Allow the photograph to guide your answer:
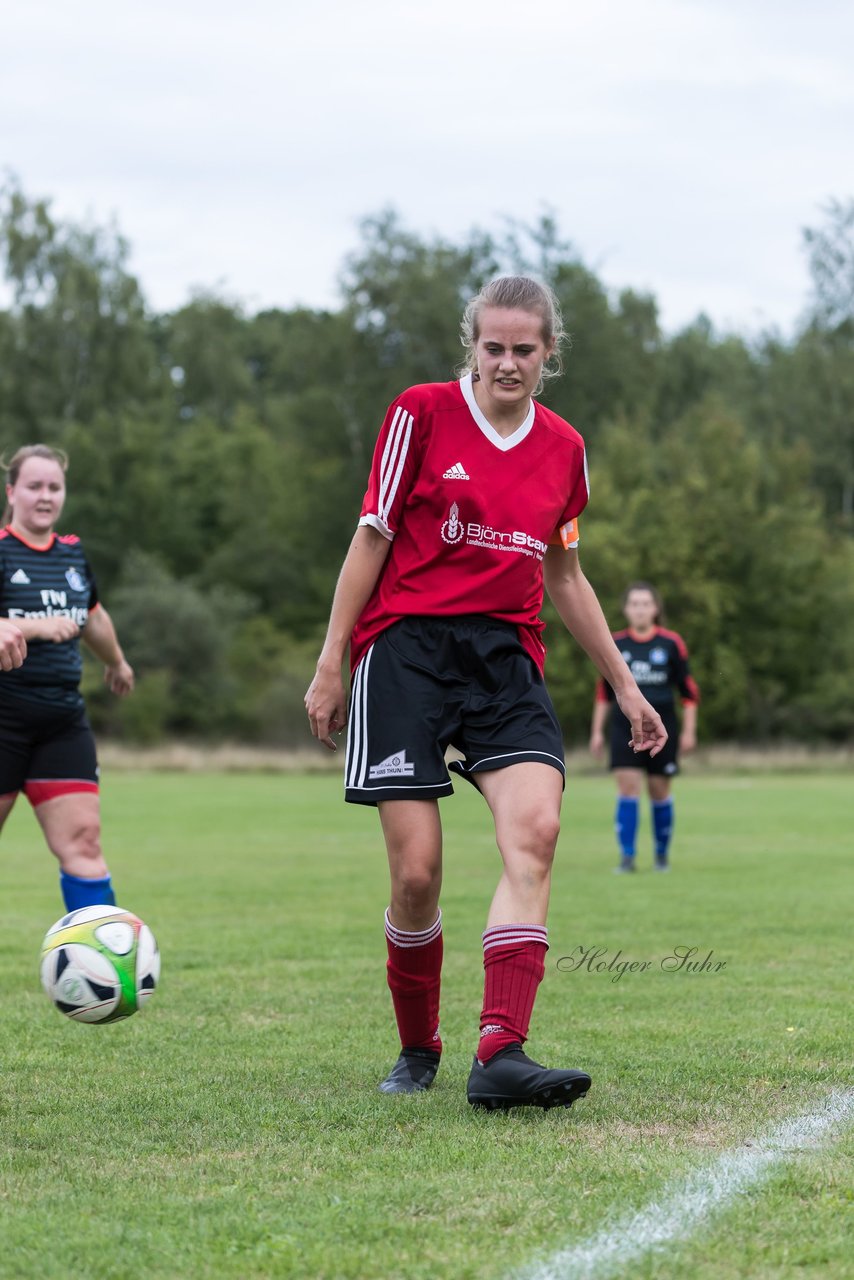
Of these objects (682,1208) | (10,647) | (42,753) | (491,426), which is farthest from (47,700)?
(682,1208)

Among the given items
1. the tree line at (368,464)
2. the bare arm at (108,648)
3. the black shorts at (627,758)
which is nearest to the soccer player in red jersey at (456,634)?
the bare arm at (108,648)

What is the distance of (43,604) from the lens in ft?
19.6

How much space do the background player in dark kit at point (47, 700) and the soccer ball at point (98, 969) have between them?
157 centimetres

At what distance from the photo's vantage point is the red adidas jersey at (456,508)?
436cm

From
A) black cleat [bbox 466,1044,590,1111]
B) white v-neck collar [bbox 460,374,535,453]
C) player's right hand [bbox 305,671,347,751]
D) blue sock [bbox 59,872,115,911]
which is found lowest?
blue sock [bbox 59,872,115,911]

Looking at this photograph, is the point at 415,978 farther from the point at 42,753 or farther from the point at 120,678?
the point at 120,678

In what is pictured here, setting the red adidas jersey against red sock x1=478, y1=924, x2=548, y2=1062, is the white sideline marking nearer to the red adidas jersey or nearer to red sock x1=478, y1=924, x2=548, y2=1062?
red sock x1=478, y1=924, x2=548, y2=1062

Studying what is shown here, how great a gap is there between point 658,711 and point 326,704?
8064mm

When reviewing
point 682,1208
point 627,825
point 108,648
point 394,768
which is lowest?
point 627,825

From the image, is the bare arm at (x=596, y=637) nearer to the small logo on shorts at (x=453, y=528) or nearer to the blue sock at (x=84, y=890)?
the small logo on shorts at (x=453, y=528)

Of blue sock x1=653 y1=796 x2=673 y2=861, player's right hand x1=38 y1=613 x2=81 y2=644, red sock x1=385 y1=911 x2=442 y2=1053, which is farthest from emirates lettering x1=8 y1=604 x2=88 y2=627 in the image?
blue sock x1=653 y1=796 x2=673 y2=861

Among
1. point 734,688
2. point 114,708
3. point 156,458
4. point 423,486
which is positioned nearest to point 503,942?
point 423,486

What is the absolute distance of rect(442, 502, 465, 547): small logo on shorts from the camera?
4.36m

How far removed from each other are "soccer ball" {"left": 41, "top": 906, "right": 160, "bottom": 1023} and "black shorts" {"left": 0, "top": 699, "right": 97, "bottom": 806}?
5.08ft
